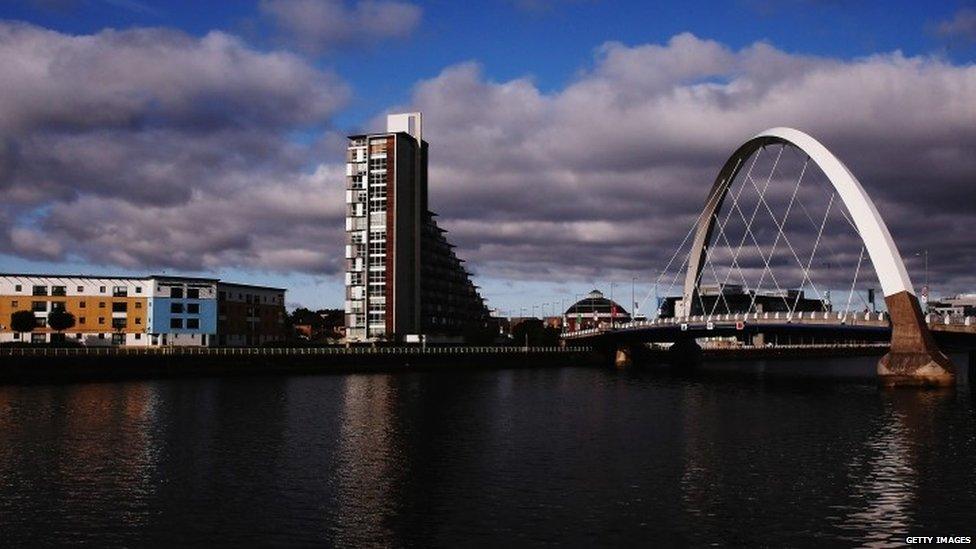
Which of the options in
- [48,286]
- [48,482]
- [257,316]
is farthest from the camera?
[257,316]

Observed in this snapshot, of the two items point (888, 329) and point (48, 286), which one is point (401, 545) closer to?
point (888, 329)

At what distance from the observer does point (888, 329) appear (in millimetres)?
90250

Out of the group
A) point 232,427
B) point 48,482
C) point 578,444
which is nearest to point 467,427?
point 578,444

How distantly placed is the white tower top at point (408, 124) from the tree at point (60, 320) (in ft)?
236

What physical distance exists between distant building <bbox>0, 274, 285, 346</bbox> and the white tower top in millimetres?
50171

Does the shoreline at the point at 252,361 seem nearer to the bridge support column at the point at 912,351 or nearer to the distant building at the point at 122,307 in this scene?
the distant building at the point at 122,307

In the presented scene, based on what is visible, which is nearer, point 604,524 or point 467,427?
point 604,524

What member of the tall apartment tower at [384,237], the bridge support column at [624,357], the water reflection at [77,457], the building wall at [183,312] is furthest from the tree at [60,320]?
the bridge support column at [624,357]

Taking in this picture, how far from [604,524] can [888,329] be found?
70.7m

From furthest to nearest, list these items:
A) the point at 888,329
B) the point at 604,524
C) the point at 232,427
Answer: the point at 888,329 → the point at 232,427 → the point at 604,524

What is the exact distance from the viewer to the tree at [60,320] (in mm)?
125500

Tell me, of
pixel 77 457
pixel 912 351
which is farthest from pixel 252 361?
pixel 912 351

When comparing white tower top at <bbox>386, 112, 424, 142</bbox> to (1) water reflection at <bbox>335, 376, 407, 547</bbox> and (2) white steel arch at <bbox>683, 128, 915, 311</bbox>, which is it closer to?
(2) white steel arch at <bbox>683, 128, 915, 311</bbox>

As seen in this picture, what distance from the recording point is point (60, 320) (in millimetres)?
125625
